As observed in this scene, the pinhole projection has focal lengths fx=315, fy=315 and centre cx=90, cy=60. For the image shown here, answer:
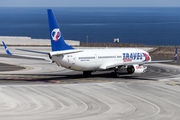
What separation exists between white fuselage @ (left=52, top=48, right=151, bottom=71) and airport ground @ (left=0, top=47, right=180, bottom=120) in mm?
2253

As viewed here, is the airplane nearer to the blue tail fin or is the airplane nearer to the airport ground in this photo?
the blue tail fin

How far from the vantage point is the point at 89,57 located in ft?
149

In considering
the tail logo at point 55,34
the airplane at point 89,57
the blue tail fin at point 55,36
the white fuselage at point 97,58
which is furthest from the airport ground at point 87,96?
the tail logo at point 55,34

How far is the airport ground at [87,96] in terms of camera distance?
88.5ft

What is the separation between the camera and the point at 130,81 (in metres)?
46.1

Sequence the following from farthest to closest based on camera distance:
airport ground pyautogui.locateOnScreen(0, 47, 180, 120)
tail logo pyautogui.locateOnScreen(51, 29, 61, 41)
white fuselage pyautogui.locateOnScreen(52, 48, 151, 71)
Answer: white fuselage pyautogui.locateOnScreen(52, 48, 151, 71)
tail logo pyautogui.locateOnScreen(51, 29, 61, 41)
airport ground pyautogui.locateOnScreen(0, 47, 180, 120)

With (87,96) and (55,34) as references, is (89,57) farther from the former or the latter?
(87,96)

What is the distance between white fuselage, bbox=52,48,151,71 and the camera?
4272 cm

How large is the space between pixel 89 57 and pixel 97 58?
1637mm

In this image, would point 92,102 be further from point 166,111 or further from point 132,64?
point 132,64

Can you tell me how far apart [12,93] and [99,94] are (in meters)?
9.95

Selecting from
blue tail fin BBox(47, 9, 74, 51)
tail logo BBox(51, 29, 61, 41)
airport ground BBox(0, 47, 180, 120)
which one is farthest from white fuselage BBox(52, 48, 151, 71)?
→ tail logo BBox(51, 29, 61, 41)

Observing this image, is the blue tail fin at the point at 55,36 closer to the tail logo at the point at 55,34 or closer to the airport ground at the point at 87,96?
the tail logo at the point at 55,34

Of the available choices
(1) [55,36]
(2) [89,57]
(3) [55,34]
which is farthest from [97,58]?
(3) [55,34]
